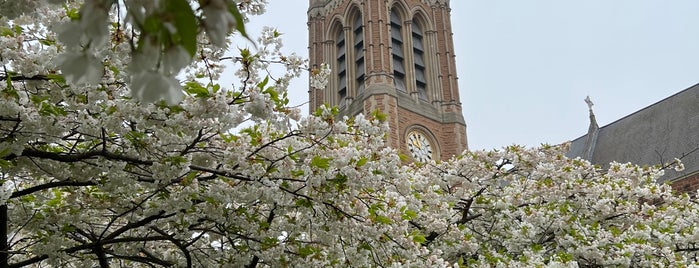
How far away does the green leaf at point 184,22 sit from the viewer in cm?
117

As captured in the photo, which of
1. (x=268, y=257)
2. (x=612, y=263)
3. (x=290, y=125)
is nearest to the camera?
(x=290, y=125)

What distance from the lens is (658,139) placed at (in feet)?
73.3

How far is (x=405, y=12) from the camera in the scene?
30.6 meters

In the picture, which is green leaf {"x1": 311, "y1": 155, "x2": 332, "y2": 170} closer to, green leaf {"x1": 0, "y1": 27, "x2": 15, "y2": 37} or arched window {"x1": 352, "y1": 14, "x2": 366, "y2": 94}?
green leaf {"x1": 0, "y1": 27, "x2": 15, "y2": 37}

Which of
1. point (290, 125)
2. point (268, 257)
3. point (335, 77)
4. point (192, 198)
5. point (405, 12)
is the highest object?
point (405, 12)

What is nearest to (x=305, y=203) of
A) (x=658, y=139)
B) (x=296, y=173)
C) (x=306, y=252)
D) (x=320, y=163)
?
(x=296, y=173)

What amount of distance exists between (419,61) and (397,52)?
4.77 ft

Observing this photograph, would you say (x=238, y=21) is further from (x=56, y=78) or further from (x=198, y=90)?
(x=56, y=78)

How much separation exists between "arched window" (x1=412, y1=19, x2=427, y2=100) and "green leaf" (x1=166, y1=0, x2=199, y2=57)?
2717 cm

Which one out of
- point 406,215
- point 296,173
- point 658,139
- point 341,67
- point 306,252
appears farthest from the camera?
point 341,67

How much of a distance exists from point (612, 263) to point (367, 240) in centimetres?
340

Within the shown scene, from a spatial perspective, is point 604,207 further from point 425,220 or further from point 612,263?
point 425,220

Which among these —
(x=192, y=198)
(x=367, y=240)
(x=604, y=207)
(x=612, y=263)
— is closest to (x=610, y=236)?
(x=612, y=263)

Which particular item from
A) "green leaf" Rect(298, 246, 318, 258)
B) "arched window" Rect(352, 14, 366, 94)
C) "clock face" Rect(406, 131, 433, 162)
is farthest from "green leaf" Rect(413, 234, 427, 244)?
"arched window" Rect(352, 14, 366, 94)
